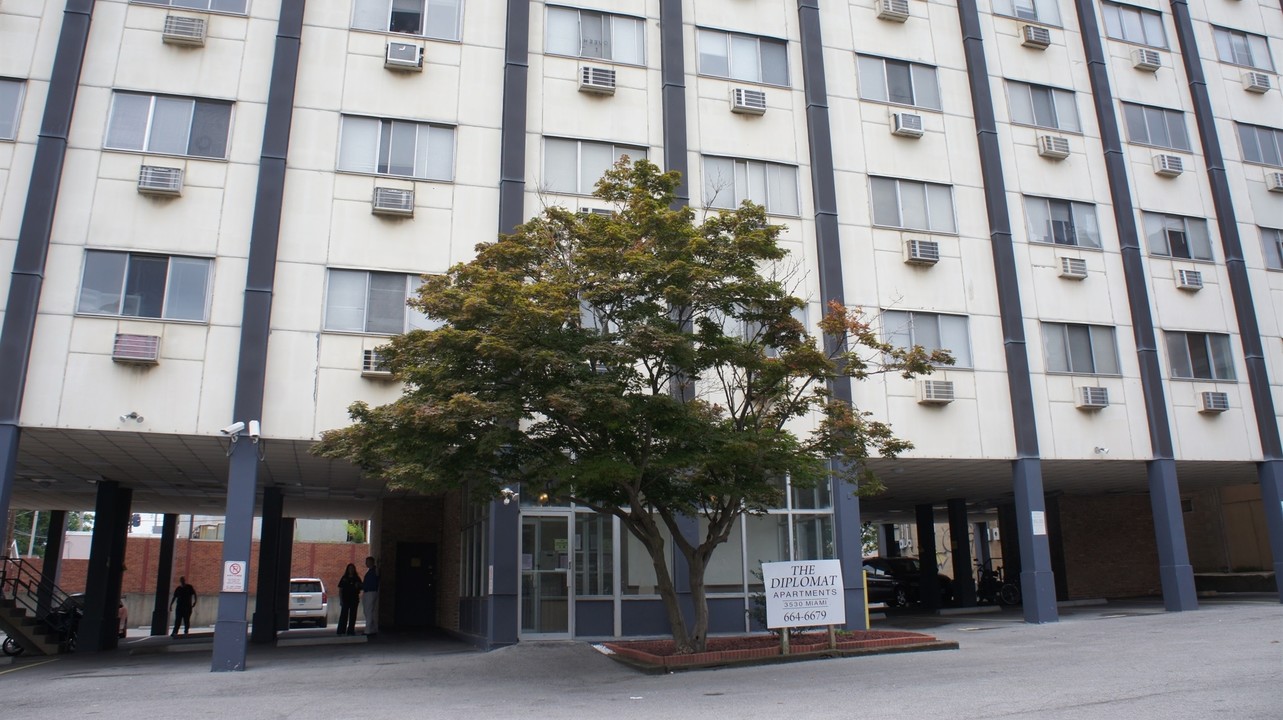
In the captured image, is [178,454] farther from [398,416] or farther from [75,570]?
[75,570]

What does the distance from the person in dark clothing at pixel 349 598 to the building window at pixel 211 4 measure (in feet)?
43.7

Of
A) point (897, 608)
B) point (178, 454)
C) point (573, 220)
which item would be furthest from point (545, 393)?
point (897, 608)

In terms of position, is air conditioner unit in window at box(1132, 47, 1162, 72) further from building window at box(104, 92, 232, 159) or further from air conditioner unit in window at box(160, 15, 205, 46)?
air conditioner unit in window at box(160, 15, 205, 46)

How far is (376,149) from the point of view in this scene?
17734mm

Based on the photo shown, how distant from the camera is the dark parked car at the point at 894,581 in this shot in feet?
95.0

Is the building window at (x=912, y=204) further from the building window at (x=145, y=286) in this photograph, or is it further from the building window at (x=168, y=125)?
the building window at (x=145, y=286)

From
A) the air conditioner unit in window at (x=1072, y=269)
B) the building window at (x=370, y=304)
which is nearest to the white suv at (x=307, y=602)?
the building window at (x=370, y=304)

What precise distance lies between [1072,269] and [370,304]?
14763 millimetres

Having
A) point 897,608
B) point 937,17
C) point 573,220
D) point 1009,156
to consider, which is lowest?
point 897,608

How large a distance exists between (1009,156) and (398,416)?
15549 millimetres

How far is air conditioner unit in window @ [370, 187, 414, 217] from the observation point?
17203 mm

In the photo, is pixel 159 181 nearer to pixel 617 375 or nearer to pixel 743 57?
pixel 617 375

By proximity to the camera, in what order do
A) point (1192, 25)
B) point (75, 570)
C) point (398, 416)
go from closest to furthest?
1. point (398, 416)
2. point (1192, 25)
3. point (75, 570)

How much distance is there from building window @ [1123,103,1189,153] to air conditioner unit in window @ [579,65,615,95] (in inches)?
503
